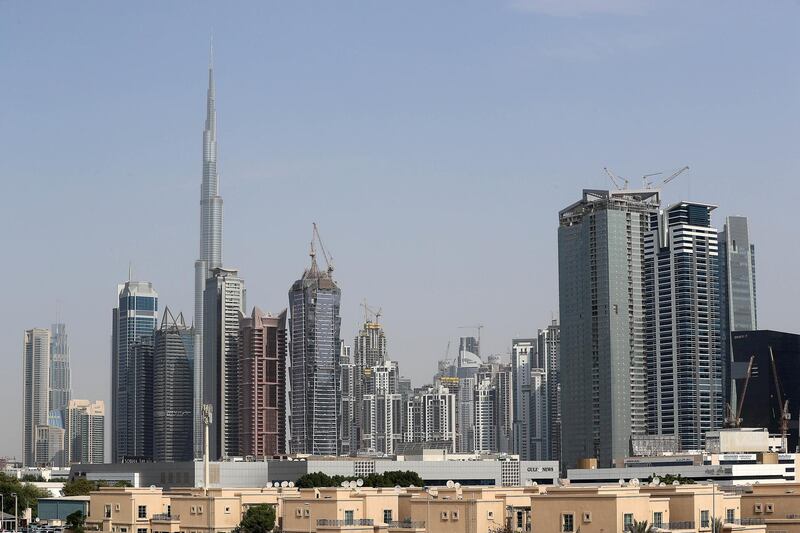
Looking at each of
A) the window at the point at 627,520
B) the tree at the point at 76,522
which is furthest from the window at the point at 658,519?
the tree at the point at 76,522

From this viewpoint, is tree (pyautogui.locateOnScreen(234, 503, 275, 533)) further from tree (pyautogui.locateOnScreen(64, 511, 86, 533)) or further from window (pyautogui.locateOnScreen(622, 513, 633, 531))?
window (pyautogui.locateOnScreen(622, 513, 633, 531))

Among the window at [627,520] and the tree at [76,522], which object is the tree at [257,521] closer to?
the tree at [76,522]

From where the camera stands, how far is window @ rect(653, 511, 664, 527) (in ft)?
258

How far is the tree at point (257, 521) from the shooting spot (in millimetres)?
98562

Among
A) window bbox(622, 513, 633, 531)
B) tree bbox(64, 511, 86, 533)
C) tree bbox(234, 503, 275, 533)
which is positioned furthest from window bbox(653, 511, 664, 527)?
tree bbox(64, 511, 86, 533)

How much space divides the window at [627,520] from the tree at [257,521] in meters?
31.0

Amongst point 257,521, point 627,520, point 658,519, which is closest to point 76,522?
point 257,521

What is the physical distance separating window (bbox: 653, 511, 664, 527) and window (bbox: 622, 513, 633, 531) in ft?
8.87

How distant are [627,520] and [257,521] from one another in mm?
31756

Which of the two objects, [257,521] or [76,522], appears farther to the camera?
[76,522]

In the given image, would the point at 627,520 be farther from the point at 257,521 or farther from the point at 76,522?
the point at 76,522

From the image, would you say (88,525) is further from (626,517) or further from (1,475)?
(1,475)

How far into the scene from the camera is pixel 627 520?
76188 millimetres

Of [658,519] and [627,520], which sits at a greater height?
[627,520]
